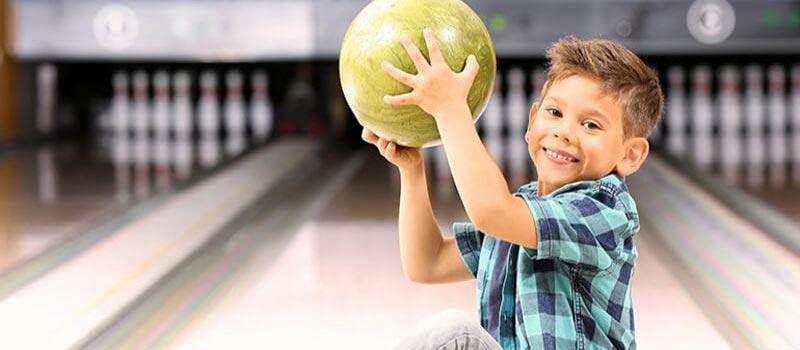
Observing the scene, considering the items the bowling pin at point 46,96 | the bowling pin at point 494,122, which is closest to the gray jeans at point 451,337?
the bowling pin at point 494,122

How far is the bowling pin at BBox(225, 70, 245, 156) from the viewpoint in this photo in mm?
5816

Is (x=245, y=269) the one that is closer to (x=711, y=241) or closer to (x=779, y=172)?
(x=711, y=241)

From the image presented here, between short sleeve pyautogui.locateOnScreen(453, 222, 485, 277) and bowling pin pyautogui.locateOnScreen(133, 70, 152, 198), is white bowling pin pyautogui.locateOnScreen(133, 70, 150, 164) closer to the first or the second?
bowling pin pyautogui.locateOnScreen(133, 70, 152, 198)

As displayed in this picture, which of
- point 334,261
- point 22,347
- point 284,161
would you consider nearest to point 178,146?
point 284,161

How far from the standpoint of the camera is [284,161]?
484 centimetres

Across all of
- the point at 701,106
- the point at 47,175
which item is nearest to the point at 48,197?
the point at 47,175

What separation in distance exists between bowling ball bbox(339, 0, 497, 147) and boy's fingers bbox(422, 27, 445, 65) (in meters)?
0.02

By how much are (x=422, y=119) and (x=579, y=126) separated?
20 centimetres

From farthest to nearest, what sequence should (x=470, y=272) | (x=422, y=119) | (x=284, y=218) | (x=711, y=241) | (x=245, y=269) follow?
(x=284, y=218) → (x=711, y=241) → (x=245, y=269) → (x=470, y=272) → (x=422, y=119)

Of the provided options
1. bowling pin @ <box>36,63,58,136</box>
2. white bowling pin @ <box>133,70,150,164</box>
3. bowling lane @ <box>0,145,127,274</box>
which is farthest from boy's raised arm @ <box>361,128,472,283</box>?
bowling pin @ <box>36,63,58,136</box>

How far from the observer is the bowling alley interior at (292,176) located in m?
2.59

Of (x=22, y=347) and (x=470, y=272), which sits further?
(x=22, y=347)

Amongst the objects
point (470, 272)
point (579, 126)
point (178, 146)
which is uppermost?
point (579, 126)

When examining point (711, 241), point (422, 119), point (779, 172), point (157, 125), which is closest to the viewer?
point (422, 119)
